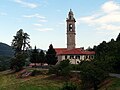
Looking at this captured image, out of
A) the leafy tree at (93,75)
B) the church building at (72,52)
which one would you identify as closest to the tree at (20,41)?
the church building at (72,52)

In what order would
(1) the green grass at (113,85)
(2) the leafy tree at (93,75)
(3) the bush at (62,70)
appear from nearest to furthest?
(1) the green grass at (113,85)
(2) the leafy tree at (93,75)
(3) the bush at (62,70)

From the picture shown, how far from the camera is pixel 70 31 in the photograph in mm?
120062

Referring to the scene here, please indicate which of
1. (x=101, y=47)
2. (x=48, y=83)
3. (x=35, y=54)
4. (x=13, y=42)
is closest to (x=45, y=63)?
(x=35, y=54)

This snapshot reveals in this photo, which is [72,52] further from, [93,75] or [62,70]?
[93,75]

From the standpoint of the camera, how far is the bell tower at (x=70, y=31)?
391 feet

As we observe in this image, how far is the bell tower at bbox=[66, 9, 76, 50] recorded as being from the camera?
119281mm

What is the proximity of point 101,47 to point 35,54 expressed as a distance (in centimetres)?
2449

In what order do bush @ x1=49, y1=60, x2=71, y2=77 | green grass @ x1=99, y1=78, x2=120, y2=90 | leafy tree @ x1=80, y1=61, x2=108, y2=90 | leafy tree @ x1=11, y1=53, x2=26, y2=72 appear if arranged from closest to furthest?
green grass @ x1=99, y1=78, x2=120, y2=90, leafy tree @ x1=80, y1=61, x2=108, y2=90, bush @ x1=49, y1=60, x2=71, y2=77, leafy tree @ x1=11, y1=53, x2=26, y2=72

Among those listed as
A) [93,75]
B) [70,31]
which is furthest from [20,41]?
[93,75]

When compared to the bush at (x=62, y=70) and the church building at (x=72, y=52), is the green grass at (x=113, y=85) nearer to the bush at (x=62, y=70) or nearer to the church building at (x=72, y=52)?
the bush at (x=62, y=70)

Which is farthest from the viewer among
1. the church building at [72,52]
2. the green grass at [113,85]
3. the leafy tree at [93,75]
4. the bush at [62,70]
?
the church building at [72,52]

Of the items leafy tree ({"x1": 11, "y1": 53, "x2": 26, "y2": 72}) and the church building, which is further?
the church building

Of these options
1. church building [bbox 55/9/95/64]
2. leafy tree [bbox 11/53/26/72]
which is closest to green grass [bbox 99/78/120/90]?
leafy tree [bbox 11/53/26/72]

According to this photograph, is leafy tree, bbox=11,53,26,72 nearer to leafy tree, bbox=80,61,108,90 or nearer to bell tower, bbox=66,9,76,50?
bell tower, bbox=66,9,76,50
